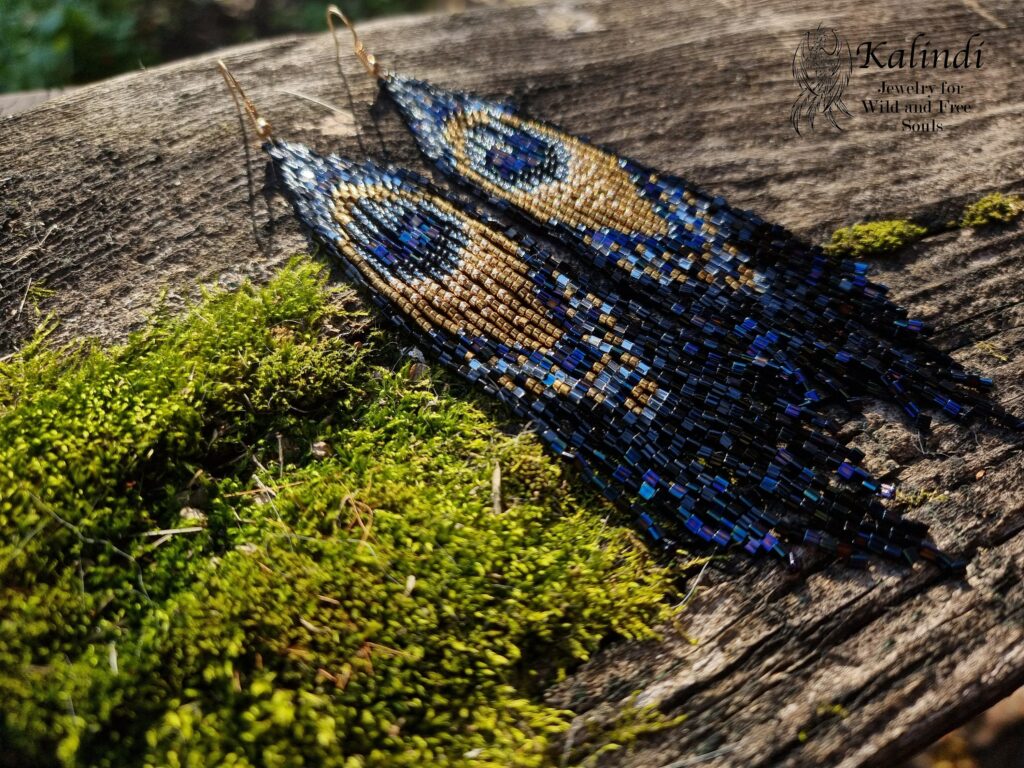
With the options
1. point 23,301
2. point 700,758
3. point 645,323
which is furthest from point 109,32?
point 700,758

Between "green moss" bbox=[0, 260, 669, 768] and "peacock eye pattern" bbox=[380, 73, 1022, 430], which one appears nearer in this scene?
"green moss" bbox=[0, 260, 669, 768]

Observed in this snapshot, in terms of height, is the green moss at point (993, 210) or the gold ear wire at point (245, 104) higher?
the gold ear wire at point (245, 104)

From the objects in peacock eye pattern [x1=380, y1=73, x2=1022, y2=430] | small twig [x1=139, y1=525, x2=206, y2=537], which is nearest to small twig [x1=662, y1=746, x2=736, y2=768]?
peacock eye pattern [x1=380, y1=73, x2=1022, y2=430]

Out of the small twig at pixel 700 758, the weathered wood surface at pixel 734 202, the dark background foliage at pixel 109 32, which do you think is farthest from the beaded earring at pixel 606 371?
the dark background foliage at pixel 109 32

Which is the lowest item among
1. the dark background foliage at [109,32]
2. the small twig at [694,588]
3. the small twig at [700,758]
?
the small twig at [700,758]

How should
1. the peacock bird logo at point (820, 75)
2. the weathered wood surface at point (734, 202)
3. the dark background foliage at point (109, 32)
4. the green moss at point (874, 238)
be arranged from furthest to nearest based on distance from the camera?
1. the dark background foliage at point (109, 32)
2. the peacock bird logo at point (820, 75)
3. the green moss at point (874, 238)
4. the weathered wood surface at point (734, 202)

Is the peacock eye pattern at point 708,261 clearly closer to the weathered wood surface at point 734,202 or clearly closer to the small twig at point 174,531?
the weathered wood surface at point 734,202

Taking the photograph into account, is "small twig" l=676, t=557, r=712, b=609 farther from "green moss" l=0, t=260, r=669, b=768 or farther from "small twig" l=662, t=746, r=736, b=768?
"small twig" l=662, t=746, r=736, b=768
